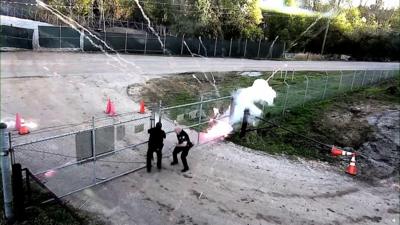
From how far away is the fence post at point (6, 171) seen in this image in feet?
22.8

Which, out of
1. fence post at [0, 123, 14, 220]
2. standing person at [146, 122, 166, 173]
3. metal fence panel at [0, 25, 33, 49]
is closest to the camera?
fence post at [0, 123, 14, 220]

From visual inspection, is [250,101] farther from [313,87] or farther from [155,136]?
[155,136]

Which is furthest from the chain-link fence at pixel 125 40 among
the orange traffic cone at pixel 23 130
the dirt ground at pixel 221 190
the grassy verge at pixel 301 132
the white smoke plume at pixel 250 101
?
the grassy verge at pixel 301 132

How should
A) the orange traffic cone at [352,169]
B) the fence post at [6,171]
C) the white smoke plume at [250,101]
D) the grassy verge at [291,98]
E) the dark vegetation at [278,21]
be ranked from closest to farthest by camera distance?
the fence post at [6,171] → the orange traffic cone at [352,169] → the grassy verge at [291,98] → the white smoke plume at [250,101] → the dark vegetation at [278,21]

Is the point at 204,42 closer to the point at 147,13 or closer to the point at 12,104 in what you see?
the point at 147,13

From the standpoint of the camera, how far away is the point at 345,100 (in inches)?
838

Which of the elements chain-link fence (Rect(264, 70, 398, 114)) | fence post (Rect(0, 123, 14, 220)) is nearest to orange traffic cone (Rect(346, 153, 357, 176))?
chain-link fence (Rect(264, 70, 398, 114))

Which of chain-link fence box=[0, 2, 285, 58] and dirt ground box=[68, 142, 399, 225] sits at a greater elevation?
chain-link fence box=[0, 2, 285, 58]

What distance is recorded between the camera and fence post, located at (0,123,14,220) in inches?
273

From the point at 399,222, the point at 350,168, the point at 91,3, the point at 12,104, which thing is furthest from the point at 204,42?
the point at 399,222

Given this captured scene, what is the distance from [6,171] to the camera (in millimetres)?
7070

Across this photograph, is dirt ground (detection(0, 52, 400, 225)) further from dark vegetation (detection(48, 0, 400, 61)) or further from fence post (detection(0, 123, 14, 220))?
dark vegetation (detection(48, 0, 400, 61))

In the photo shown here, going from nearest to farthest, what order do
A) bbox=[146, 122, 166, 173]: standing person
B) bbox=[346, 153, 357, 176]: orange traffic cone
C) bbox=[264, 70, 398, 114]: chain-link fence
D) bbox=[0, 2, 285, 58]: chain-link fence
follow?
bbox=[146, 122, 166, 173]: standing person < bbox=[346, 153, 357, 176]: orange traffic cone < bbox=[264, 70, 398, 114]: chain-link fence < bbox=[0, 2, 285, 58]: chain-link fence

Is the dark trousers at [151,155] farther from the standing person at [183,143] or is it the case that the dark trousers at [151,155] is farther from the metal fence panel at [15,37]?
the metal fence panel at [15,37]
